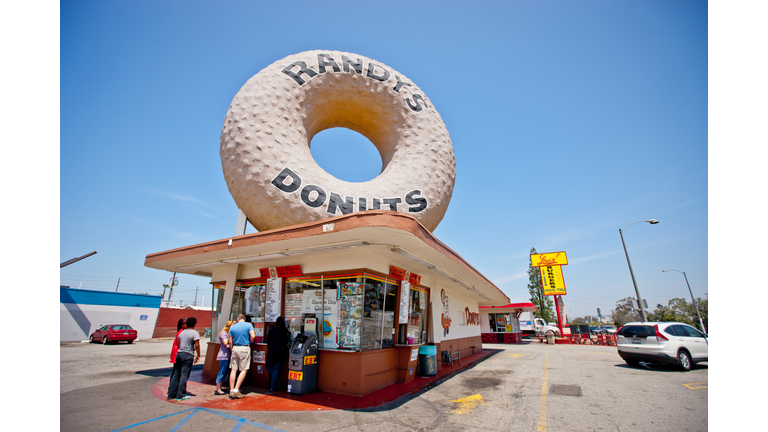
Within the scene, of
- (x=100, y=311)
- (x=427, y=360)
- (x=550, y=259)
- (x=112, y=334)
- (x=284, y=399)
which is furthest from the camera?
(x=550, y=259)

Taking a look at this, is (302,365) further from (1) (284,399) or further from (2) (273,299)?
(2) (273,299)

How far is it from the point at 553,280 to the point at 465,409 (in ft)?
87.9

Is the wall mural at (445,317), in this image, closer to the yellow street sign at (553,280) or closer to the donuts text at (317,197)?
the donuts text at (317,197)

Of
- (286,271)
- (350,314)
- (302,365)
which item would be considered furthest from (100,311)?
(350,314)

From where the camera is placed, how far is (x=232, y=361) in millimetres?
6312

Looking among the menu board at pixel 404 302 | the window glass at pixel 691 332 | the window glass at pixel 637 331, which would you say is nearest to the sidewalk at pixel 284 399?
the menu board at pixel 404 302

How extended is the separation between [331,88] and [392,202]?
3.50 meters

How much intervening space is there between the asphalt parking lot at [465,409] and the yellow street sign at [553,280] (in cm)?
2100

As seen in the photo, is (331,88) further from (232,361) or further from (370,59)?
(232,361)

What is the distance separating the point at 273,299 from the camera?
7.51 meters

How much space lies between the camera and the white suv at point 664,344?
910cm

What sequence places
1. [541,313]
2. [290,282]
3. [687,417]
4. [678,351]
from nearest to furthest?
[687,417] → [290,282] → [678,351] → [541,313]

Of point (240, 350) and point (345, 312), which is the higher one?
point (345, 312)

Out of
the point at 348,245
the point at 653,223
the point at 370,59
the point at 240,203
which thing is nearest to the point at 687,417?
the point at 348,245
